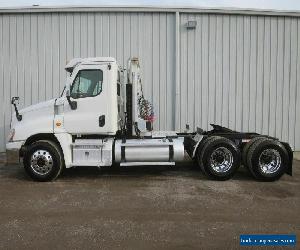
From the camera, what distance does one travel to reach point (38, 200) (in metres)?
6.96

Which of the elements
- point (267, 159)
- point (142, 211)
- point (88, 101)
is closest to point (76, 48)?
point (88, 101)

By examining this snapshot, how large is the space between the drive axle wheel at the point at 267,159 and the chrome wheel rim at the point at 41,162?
4877mm

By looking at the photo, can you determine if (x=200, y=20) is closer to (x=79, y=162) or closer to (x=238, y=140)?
(x=238, y=140)

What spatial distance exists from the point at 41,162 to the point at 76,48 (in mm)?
5371

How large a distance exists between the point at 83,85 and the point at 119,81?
104 centimetres

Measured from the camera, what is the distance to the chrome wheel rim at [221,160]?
28.1 ft

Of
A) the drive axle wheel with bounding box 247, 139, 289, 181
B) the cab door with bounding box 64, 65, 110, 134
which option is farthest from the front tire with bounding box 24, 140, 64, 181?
the drive axle wheel with bounding box 247, 139, 289, 181

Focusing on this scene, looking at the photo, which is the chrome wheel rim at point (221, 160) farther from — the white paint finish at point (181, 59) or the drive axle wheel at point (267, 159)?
the white paint finish at point (181, 59)

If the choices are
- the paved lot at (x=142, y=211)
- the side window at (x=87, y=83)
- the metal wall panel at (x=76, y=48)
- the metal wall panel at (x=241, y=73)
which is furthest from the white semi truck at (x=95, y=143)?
the metal wall panel at (x=241, y=73)

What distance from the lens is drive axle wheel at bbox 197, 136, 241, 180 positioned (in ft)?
27.9

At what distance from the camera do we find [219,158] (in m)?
8.66

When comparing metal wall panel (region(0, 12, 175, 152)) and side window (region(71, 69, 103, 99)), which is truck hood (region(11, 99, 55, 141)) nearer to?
side window (region(71, 69, 103, 99))

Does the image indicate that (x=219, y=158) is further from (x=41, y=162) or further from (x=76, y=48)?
(x=76, y=48)

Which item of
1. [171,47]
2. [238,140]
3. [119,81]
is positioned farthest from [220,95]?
[119,81]
